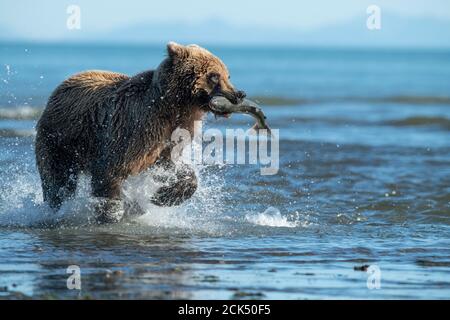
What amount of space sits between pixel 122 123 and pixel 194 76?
2.61 feet

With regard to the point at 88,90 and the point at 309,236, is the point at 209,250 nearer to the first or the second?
the point at 309,236

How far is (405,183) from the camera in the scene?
1300 centimetres

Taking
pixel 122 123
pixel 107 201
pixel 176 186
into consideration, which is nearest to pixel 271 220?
pixel 176 186

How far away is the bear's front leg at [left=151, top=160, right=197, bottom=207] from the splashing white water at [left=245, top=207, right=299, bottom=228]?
0.75 metres

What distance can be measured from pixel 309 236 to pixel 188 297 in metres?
2.66

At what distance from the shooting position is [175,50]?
8.66 meters

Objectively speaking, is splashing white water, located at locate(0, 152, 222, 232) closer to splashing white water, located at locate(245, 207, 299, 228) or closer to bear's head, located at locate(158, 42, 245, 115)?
splashing white water, located at locate(245, 207, 299, 228)

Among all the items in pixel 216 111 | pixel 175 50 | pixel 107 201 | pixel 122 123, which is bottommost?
pixel 107 201

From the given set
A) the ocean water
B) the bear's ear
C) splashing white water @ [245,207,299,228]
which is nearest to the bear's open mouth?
the bear's ear

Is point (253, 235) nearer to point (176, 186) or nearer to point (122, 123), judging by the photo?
point (176, 186)

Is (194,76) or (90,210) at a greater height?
(194,76)
